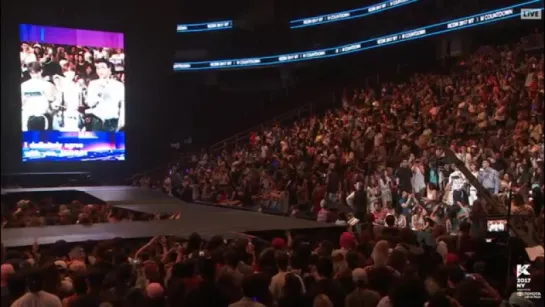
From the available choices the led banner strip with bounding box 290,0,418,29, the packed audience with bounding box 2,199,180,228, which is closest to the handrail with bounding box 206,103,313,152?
the led banner strip with bounding box 290,0,418,29

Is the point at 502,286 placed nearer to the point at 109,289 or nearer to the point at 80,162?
the point at 109,289

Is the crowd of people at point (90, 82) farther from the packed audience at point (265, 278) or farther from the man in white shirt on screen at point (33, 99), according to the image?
the packed audience at point (265, 278)

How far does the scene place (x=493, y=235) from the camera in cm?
568

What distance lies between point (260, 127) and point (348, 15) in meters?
5.05

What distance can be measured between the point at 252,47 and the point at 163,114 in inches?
320

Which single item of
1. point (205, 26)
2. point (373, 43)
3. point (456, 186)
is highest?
point (205, 26)

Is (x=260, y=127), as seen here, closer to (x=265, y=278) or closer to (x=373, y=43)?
(x=373, y=43)

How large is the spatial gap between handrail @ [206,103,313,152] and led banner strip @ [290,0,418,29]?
3.29 metres

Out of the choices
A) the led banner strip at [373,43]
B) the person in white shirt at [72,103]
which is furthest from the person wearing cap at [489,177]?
the person in white shirt at [72,103]

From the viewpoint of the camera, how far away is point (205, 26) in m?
26.0

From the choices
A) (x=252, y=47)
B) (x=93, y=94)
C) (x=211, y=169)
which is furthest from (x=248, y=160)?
(x=252, y=47)

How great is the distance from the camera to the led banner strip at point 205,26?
2576cm

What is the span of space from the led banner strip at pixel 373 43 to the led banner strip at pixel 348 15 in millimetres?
932

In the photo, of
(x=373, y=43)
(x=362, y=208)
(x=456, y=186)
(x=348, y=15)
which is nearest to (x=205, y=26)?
(x=348, y=15)
